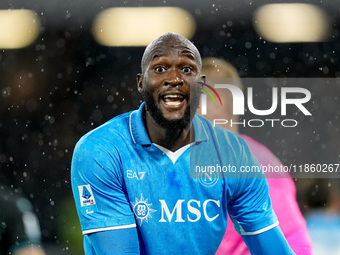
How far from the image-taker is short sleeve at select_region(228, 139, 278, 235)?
1.64 m

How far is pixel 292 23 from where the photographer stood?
7.32 ft

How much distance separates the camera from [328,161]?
7.28 feet

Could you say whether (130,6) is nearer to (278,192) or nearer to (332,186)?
(278,192)

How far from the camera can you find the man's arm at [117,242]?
1.44 meters

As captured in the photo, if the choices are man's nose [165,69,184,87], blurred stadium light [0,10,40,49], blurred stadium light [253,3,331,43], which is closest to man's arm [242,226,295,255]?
man's nose [165,69,184,87]

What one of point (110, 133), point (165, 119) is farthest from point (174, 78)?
point (110, 133)

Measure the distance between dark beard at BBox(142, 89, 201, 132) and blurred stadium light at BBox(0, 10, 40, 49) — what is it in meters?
0.99

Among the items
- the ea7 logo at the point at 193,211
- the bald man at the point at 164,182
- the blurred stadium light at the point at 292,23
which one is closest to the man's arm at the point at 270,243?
the bald man at the point at 164,182

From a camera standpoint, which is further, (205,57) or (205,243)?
(205,57)

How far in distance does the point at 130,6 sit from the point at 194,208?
44.7 inches

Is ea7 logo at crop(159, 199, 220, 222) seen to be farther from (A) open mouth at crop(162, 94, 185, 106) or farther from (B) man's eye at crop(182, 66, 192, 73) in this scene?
(B) man's eye at crop(182, 66, 192, 73)

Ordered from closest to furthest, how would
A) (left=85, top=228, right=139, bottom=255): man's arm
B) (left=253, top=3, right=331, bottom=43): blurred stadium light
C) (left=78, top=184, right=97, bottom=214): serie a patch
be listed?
(left=85, top=228, right=139, bottom=255): man's arm → (left=78, top=184, right=97, bottom=214): serie a patch → (left=253, top=3, right=331, bottom=43): blurred stadium light

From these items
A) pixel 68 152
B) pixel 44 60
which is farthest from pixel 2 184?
pixel 44 60

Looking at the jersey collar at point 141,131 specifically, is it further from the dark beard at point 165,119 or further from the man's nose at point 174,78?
the man's nose at point 174,78
